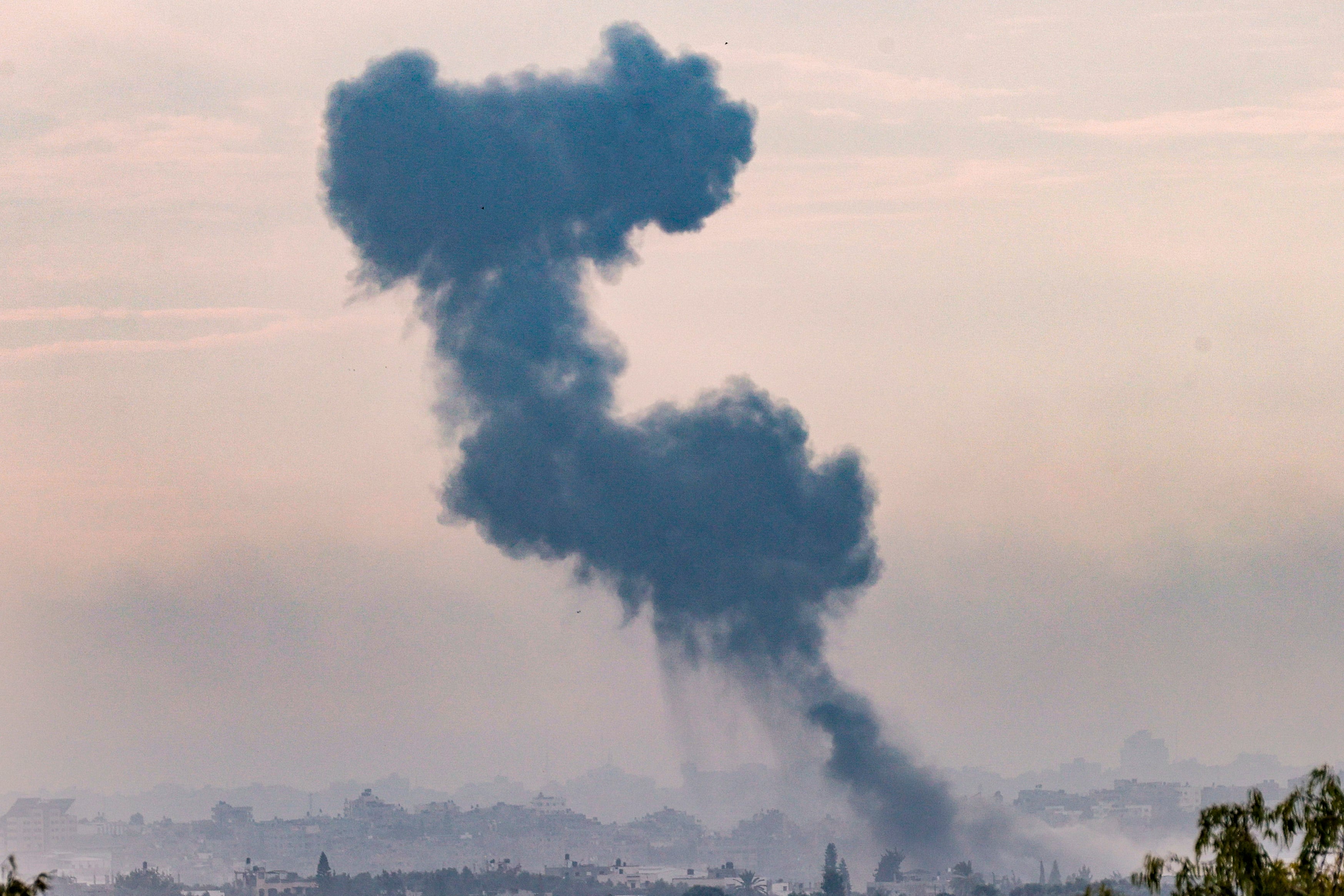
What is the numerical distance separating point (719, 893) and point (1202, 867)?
521 ft

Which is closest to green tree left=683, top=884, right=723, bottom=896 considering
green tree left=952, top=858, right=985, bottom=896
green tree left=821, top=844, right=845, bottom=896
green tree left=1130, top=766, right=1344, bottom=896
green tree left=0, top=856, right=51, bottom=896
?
green tree left=821, top=844, right=845, bottom=896

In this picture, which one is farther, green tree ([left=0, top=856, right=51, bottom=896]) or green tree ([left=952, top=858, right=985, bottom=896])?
green tree ([left=952, top=858, right=985, bottom=896])

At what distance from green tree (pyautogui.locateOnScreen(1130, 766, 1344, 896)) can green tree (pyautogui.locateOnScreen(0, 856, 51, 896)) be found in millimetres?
19596

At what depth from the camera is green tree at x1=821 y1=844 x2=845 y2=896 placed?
17425 cm

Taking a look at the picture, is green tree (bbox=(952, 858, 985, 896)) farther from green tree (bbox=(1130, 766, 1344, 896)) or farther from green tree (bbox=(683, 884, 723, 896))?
green tree (bbox=(1130, 766, 1344, 896))

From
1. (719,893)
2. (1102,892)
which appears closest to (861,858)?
(719,893)

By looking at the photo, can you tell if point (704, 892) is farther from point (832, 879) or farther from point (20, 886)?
point (20, 886)

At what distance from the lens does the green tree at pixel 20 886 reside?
116ft

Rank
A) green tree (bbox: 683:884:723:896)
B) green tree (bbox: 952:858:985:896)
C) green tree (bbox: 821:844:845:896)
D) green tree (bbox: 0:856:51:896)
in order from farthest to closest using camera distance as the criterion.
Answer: green tree (bbox: 683:884:723:896) < green tree (bbox: 821:844:845:896) < green tree (bbox: 952:858:985:896) < green tree (bbox: 0:856:51:896)

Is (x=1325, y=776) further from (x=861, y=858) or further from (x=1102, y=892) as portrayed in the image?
(x=861, y=858)

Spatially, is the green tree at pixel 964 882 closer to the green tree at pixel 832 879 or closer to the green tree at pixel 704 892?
the green tree at pixel 832 879

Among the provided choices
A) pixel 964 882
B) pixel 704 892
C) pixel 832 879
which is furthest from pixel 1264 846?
pixel 704 892

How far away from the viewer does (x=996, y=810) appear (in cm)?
15462

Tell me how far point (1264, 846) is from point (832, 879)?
469 ft
